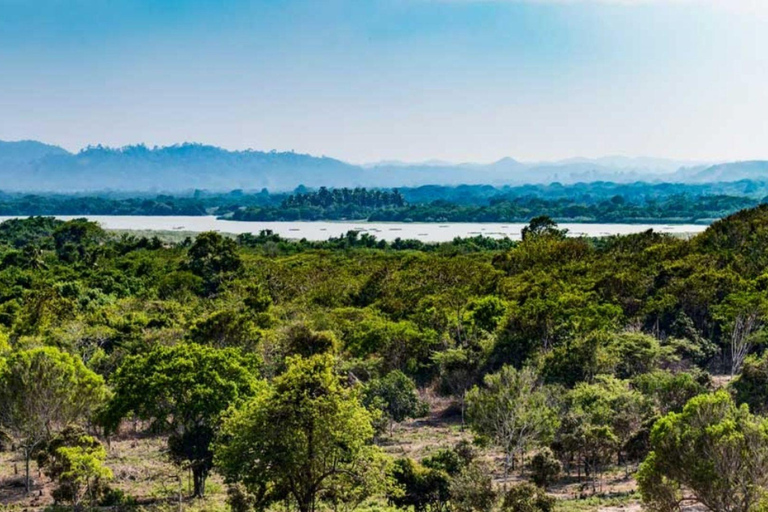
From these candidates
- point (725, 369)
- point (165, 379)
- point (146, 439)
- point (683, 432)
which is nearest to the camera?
point (683, 432)

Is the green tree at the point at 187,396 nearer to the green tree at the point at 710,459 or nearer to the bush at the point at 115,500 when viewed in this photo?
the bush at the point at 115,500

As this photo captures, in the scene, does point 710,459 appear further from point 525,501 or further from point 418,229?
point 418,229

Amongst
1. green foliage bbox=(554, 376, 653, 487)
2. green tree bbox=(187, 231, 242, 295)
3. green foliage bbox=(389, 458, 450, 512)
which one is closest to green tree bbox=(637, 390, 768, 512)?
green foliage bbox=(389, 458, 450, 512)

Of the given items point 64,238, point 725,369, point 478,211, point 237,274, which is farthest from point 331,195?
point 725,369

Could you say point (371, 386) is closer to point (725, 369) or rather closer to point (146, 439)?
point (146, 439)

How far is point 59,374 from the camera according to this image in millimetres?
23219

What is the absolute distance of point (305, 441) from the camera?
16203 millimetres

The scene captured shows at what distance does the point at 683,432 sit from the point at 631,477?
827cm

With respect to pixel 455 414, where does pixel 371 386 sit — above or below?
above

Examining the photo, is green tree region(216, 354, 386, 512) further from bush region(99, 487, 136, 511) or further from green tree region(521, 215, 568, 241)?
green tree region(521, 215, 568, 241)

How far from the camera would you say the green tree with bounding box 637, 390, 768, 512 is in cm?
1577

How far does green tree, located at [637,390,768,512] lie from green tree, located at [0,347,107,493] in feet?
56.5

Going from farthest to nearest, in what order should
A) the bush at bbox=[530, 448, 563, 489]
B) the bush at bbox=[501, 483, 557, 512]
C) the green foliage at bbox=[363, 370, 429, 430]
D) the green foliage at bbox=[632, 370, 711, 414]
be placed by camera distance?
the green foliage at bbox=[363, 370, 429, 430]
the green foliage at bbox=[632, 370, 711, 414]
the bush at bbox=[530, 448, 563, 489]
the bush at bbox=[501, 483, 557, 512]

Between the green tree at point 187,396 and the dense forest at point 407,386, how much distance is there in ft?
0.22
